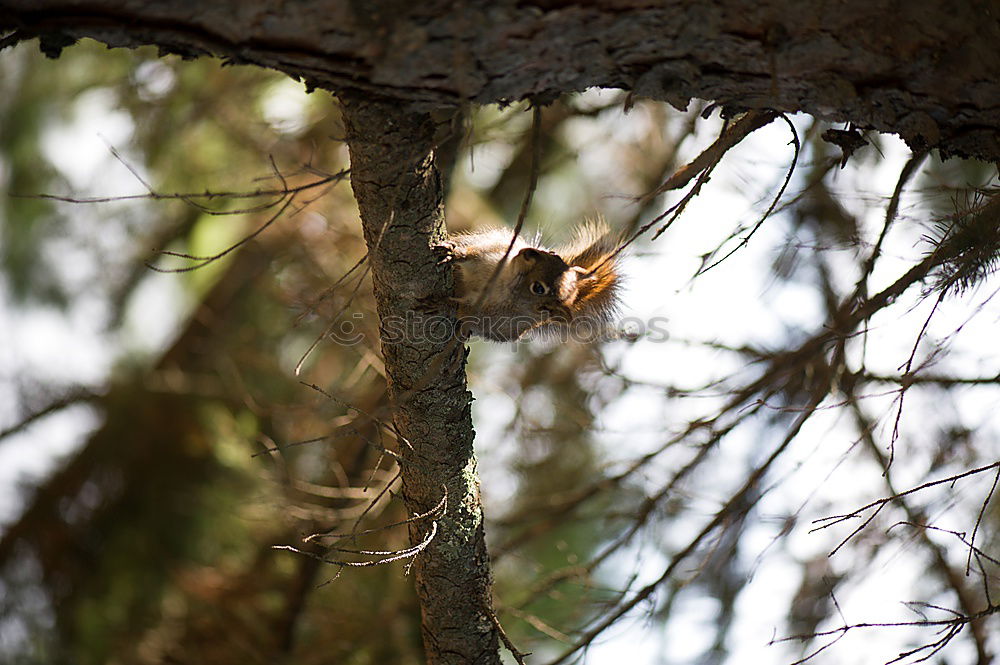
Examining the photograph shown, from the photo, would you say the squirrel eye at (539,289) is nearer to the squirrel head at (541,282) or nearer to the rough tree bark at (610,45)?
the squirrel head at (541,282)

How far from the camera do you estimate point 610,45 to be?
3.98ft

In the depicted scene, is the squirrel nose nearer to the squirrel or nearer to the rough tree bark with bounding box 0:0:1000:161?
the squirrel

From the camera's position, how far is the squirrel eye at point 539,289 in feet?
6.05

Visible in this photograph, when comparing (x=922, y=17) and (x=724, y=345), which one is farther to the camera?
(x=724, y=345)

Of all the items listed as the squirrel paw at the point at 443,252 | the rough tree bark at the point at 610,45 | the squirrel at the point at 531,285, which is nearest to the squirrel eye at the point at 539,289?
the squirrel at the point at 531,285

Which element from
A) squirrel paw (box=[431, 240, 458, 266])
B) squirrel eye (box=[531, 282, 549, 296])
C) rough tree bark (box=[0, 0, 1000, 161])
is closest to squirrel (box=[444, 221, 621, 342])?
squirrel eye (box=[531, 282, 549, 296])

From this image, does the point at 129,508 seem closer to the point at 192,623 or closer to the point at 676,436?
the point at 192,623

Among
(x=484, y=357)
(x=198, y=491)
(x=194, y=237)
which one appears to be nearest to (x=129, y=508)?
(x=198, y=491)

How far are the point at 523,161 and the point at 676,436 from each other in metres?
2.16

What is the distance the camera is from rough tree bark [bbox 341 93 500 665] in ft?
4.46

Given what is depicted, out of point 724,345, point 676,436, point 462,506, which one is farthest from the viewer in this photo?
point 724,345

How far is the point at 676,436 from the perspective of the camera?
2318mm

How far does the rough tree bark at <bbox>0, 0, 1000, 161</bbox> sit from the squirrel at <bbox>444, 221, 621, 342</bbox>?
475 mm

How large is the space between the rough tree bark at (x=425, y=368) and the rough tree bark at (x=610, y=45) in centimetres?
11
